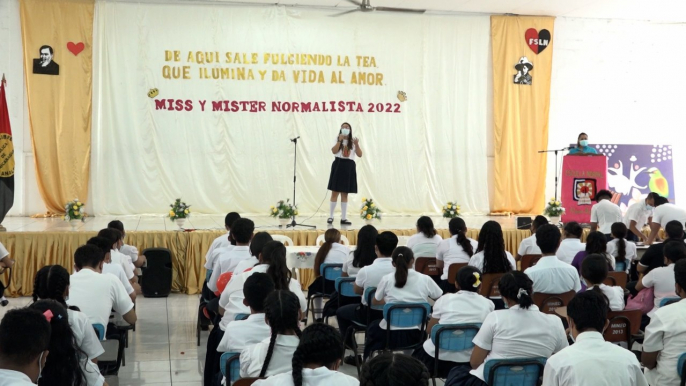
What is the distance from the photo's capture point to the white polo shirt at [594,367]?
2832 millimetres

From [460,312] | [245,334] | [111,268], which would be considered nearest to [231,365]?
[245,334]

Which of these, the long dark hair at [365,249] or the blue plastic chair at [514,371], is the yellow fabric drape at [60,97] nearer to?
the long dark hair at [365,249]

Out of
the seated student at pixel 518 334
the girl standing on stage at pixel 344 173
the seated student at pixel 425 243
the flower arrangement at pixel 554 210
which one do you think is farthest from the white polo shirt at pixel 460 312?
the flower arrangement at pixel 554 210

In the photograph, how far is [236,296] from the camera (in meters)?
4.47

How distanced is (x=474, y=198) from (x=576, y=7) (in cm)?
375

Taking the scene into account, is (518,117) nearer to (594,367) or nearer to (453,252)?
(453,252)

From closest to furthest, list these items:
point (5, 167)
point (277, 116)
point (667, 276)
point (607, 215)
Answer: point (667, 276), point (607, 215), point (5, 167), point (277, 116)

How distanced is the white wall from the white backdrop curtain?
5.17 feet

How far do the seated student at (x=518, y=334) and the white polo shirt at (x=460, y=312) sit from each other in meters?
0.51

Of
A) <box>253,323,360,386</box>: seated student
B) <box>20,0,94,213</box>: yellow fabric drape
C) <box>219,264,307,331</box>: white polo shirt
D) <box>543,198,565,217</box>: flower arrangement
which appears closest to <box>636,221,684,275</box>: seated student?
<box>219,264,307,331</box>: white polo shirt

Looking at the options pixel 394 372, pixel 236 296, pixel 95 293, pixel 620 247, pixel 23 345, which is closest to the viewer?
pixel 394 372

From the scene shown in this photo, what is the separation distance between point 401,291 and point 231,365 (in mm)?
1672

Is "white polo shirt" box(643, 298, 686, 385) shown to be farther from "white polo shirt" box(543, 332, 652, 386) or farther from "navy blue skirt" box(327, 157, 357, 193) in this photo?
"navy blue skirt" box(327, 157, 357, 193)

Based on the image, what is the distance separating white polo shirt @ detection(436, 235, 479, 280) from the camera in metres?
6.26
